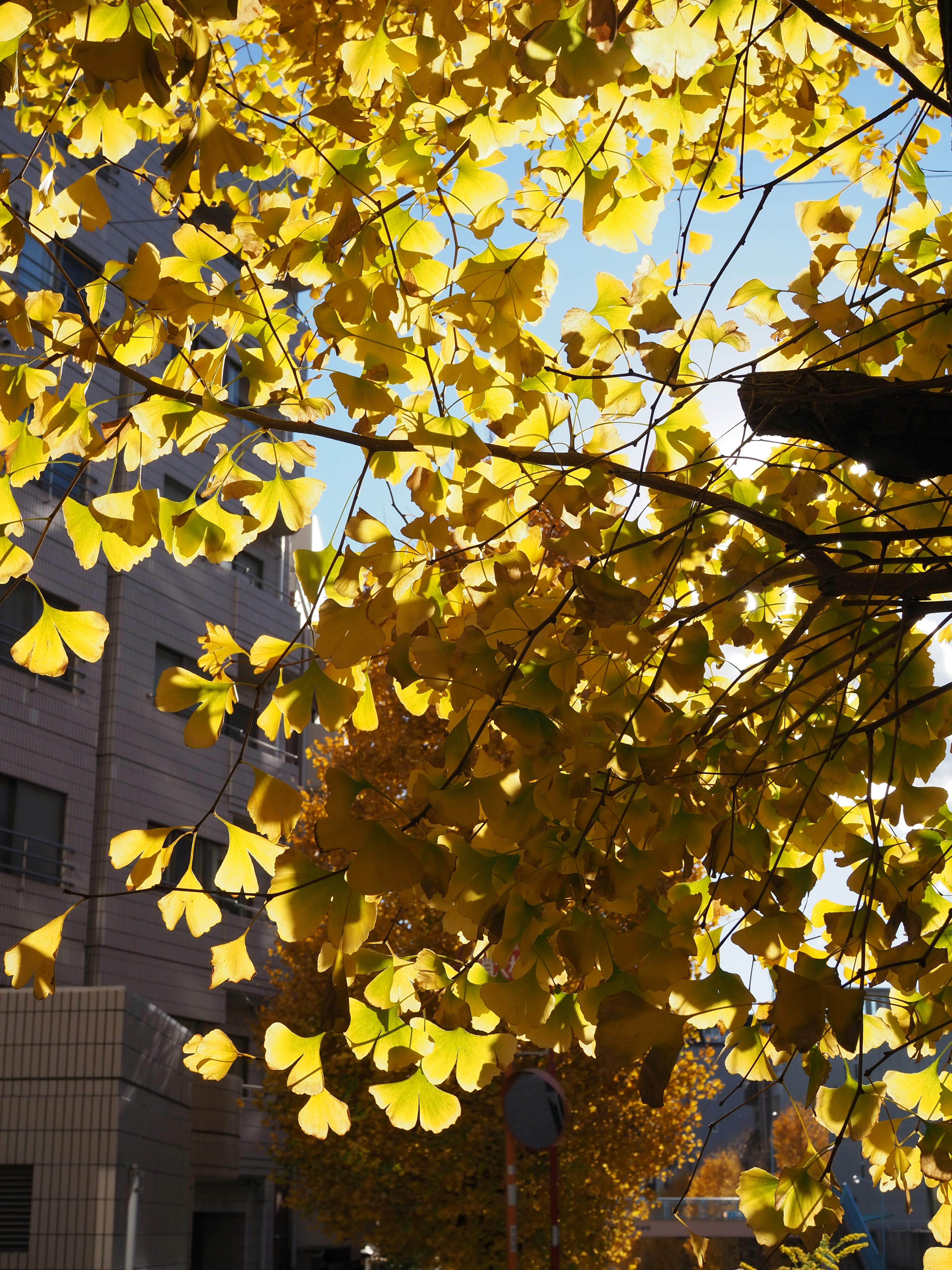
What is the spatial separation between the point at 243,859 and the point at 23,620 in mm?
12185

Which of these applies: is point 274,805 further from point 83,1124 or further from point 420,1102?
point 83,1124

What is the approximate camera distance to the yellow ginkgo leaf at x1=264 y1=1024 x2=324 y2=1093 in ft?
5.44

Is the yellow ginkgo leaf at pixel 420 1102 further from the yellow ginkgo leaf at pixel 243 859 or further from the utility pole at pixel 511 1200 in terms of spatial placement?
the utility pole at pixel 511 1200

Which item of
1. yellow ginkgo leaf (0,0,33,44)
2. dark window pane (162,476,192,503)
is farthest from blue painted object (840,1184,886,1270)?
yellow ginkgo leaf (0,0,33,44)

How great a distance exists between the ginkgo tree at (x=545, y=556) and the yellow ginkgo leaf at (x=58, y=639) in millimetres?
13

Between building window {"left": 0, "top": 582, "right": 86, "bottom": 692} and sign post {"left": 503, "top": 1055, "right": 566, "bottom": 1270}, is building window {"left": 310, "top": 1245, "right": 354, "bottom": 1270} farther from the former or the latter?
sign post {"left": 503, "top": 1055, "right": 566, "bottom": 1270}

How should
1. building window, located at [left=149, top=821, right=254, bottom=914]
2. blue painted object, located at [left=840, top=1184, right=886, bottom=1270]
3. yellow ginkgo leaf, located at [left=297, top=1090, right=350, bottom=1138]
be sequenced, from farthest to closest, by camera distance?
blue painted object, located at [left=840, top=1184, right=886, bottom=1270] → building window, located at [left=149, top=821, right=254, bottom=914] → yellow ginkgo leaf, located at [left=297, top=1090, right=350, bottom=1138]

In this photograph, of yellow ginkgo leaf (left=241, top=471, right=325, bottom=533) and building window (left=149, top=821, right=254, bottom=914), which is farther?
building window (left=149, top=821, right=254, bottom=914)

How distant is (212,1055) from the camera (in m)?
1.73

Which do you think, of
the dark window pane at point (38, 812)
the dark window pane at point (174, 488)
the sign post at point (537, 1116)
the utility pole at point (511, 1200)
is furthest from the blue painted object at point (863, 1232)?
the dark window pane at point (174, 488)

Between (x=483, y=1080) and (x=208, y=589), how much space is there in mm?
15863

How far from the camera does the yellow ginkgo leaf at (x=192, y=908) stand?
1813mm

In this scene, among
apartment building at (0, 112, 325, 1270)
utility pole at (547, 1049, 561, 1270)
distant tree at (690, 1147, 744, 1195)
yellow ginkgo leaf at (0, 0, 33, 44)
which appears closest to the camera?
yellow ginkgo leaf at (0, 0, 33, 44)

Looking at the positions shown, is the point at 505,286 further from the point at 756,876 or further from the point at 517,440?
the point at 756,876
